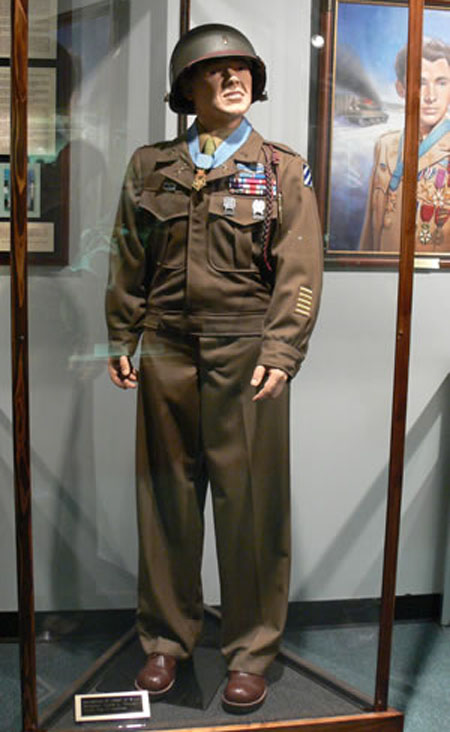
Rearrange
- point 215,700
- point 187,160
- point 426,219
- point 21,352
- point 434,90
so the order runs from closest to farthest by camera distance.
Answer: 1. point 21,352
2. point 187,160
3. point 215,700
4. point 434,90
5. point 426,219

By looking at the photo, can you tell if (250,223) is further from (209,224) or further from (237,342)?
(237,342)

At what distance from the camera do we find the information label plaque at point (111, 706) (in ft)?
6.58

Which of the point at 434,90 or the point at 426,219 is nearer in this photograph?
the point at 434,90

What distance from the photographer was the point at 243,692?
6.81ft

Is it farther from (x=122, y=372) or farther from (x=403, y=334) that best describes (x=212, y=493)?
(x=403, y=334)

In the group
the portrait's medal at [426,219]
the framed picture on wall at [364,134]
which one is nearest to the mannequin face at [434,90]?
the portrait's medal at [426,219]

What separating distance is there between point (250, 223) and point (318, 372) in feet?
1.68

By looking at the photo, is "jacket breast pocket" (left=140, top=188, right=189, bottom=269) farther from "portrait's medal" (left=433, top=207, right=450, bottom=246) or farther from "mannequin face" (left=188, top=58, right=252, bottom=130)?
"portrait's medal" (left=433, top=207, right=450, bottom=246)

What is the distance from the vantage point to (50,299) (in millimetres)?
1968

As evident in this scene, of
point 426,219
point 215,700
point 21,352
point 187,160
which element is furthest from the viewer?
point 426,219

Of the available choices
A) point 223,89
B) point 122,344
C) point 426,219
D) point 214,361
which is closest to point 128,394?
point 122,344

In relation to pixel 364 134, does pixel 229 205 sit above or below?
below

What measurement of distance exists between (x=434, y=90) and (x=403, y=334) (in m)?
0.82

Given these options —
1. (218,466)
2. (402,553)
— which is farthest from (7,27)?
(402,553)
